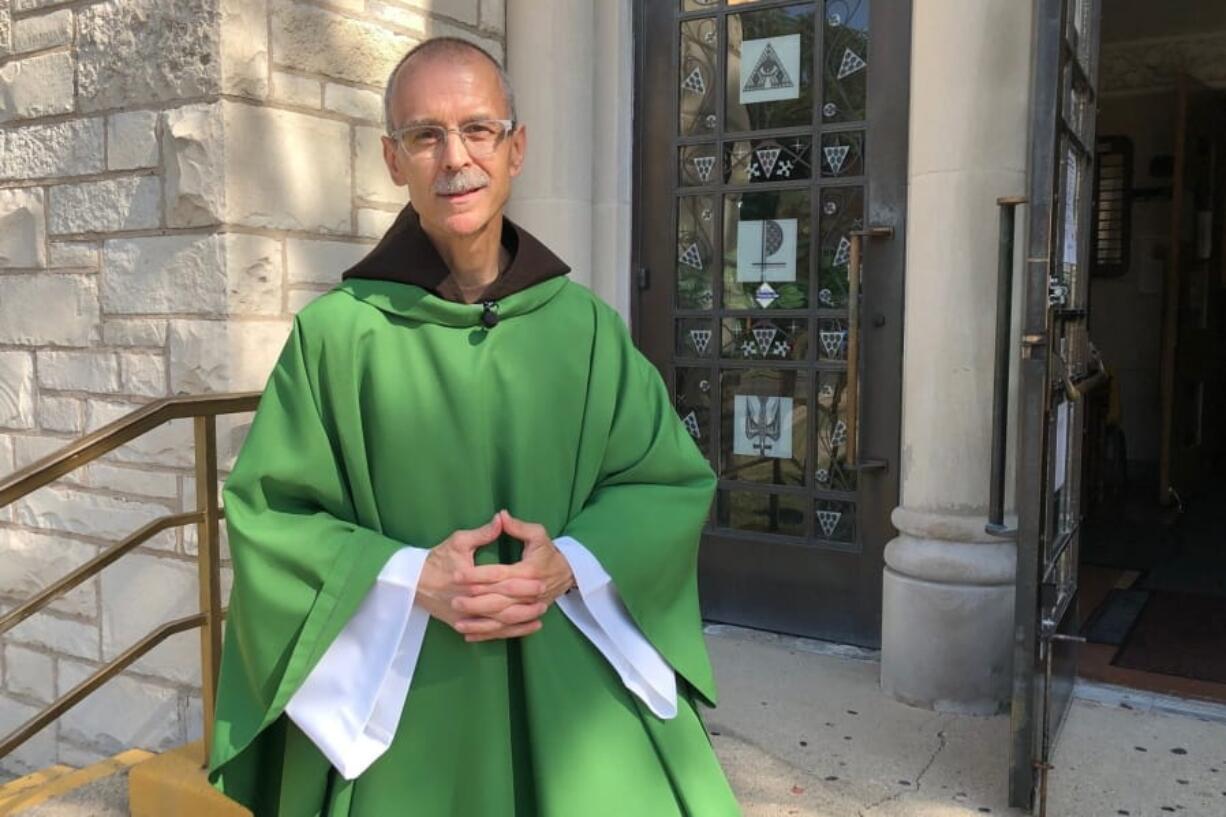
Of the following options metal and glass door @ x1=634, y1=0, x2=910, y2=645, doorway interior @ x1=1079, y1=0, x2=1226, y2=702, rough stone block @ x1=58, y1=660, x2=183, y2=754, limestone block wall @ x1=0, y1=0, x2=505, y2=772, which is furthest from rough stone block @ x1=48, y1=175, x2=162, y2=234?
doorway interior @ x1=1079, y1=0, x2=1226, y2=702

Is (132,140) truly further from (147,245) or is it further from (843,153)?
(843,153)

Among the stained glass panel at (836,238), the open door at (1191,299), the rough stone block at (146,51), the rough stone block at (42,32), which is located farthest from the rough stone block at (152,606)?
the open door at (1191,299)

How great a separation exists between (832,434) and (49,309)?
272cm

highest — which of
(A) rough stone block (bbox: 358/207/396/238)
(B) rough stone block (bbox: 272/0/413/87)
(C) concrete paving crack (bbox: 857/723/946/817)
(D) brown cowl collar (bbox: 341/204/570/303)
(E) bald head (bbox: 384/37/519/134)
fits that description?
(B) rough stone block (bbox: 272/0/413/87)

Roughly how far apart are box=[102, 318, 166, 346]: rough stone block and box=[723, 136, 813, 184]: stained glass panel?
2079mm

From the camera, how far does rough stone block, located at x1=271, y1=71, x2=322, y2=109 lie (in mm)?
3227

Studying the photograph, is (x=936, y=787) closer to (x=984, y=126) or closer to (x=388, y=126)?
(x=984, y=126)

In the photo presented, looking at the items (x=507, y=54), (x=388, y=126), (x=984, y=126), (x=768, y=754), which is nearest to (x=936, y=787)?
(x=768, y=754)

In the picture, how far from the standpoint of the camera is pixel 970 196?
3344 mm

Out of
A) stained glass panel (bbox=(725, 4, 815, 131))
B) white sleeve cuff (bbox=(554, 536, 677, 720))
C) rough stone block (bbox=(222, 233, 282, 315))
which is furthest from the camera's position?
stained glass panel (bbox=(725, 4, 815, 131))

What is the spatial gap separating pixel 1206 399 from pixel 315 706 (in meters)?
8.11

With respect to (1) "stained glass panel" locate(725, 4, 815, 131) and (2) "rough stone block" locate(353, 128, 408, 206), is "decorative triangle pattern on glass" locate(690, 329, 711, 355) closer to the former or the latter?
(1) "stained glass panel" locate(725, 4, 815, 131)

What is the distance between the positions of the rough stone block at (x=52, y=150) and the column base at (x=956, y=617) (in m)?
2.87

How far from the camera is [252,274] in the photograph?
317 cm
